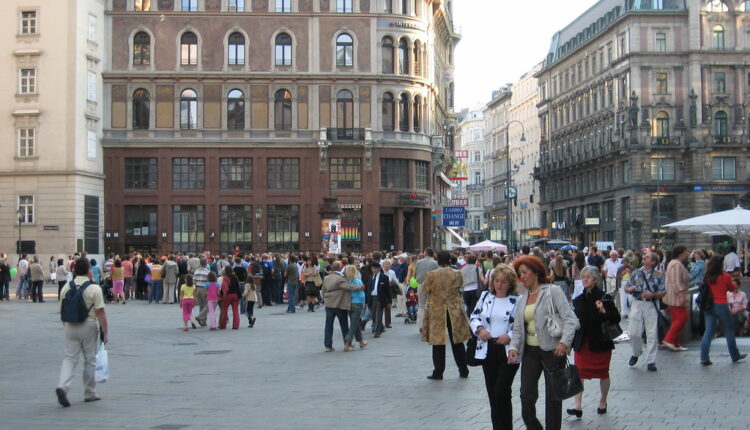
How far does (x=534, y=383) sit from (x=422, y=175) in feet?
187

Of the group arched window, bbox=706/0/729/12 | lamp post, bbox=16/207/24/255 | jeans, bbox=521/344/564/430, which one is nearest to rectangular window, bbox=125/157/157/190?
lamp post, bbox=16/207/24/255

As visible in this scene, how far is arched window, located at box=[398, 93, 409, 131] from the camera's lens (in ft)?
212

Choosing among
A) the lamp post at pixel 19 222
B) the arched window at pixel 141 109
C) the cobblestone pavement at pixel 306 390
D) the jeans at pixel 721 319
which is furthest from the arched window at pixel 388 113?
the jeans at pixel 721 319

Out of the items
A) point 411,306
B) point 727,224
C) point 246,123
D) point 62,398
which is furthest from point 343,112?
point 62,398

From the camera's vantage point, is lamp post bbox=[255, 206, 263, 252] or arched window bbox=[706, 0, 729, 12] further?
arched window bbox=[706, 0, 729, 12]

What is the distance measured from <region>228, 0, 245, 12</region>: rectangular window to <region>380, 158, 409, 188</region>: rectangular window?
1264cm

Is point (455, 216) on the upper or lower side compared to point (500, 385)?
upper

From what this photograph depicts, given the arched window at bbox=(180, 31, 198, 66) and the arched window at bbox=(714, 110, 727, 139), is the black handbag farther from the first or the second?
the arched window at bbox=(714, 110, 727, 139)

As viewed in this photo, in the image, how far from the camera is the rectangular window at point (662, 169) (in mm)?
85375

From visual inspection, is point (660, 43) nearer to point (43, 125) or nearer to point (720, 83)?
point (720, 83)

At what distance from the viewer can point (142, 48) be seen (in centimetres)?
6316

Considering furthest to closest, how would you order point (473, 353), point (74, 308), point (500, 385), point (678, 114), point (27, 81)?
point (678, 114) → point (27, 81) → point (74, 308) → point (473, 353) → point (500, 385)

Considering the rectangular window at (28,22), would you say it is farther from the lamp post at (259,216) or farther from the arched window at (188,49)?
the lamp post at (259,216)

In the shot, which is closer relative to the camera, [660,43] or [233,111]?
[233,111]
